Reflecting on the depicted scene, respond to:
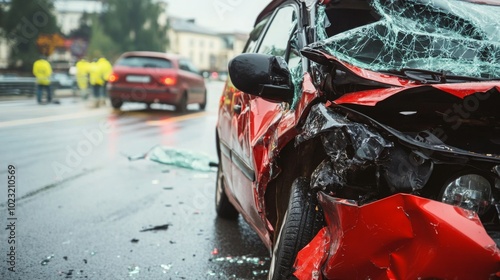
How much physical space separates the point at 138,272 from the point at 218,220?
4.86 feet

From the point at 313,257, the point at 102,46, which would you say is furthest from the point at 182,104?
the point at 102,46

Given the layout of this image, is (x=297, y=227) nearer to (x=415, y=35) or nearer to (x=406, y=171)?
(x=406, y=171)

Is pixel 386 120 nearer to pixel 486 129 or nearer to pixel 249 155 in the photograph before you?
pixel 486 129

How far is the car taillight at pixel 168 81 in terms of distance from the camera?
1623cm

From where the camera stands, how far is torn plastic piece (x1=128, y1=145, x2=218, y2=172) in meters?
7.76

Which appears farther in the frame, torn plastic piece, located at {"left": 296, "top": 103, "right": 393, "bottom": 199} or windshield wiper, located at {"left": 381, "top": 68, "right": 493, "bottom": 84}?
windshield wiper, located at {"left": 381, "top": 68, "right": 493, "bottom": 84}

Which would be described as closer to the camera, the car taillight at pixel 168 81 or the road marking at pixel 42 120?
the road marking at pixel 42 120

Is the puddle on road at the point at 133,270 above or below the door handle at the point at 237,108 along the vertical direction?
below

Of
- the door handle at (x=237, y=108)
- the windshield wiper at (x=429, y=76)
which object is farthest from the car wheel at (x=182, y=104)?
the windshield wiper at (x=429, y=76)

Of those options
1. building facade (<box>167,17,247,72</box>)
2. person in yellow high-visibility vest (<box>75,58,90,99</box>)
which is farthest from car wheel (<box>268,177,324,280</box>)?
building facade (<box>167,17,247,72</box>)

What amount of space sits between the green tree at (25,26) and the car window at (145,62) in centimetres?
2887

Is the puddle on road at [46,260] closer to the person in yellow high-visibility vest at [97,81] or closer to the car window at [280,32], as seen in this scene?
the car window at [280,32]

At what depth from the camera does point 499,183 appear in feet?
7.08

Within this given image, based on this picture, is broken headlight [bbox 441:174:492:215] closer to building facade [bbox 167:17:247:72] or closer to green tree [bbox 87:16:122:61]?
green tree [bbox 87:16:122:61]
